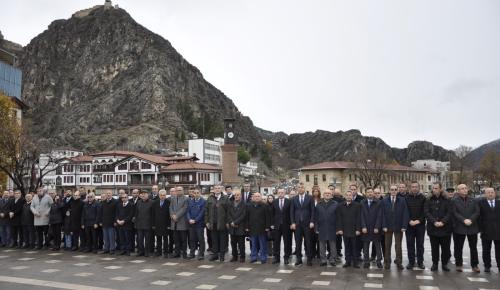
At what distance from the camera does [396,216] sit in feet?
37.4

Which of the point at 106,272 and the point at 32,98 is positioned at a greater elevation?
the point at 32,98

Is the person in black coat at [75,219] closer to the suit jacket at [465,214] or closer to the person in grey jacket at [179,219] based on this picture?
the person in grey jacket at [179,219]

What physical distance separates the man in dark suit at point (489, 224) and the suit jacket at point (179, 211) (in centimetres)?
811

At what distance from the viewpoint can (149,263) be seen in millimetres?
12133

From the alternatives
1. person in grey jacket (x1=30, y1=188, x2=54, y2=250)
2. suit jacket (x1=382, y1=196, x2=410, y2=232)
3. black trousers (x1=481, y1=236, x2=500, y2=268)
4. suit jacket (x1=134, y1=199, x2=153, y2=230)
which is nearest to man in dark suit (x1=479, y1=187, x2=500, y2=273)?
black trousers (x1=481, y1=236, x2=500, y2=268)

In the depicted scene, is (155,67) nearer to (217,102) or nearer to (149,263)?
(217,102)

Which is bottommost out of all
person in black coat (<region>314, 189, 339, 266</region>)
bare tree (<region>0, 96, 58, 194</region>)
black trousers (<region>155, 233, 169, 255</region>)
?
black trousers (<region>155, 233, 169, 255</region>)

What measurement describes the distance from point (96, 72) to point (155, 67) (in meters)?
23.5

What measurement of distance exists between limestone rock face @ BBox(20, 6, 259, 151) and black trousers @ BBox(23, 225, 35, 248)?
96283 millimetres

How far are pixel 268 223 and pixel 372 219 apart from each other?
294cm

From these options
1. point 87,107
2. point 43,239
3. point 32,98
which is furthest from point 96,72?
point 43,239

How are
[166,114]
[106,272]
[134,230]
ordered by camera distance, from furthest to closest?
[166,114], [134,230], [106,272]

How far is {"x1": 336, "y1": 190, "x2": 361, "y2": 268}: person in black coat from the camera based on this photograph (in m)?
11.5

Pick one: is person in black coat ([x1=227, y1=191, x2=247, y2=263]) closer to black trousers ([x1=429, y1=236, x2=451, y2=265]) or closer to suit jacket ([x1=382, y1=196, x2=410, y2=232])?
suit jacket ([x1=382, y1=196, x2=410, y2=232])
